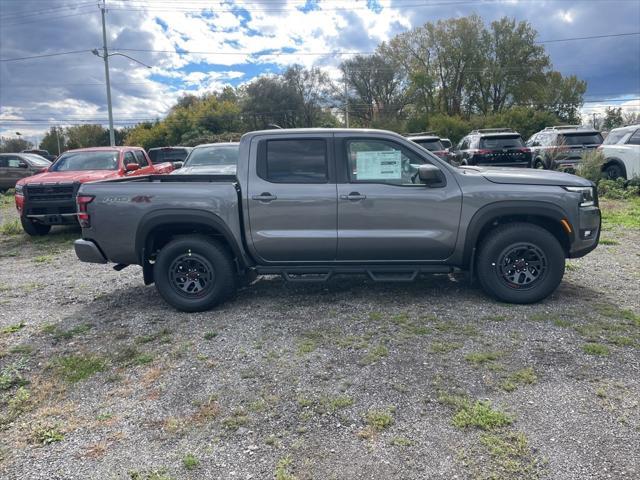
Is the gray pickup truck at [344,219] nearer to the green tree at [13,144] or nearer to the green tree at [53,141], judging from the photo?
the green tree at [13,144]

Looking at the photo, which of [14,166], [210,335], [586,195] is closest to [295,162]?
[210,335]

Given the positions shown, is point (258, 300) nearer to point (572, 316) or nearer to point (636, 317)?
point (572, 316)

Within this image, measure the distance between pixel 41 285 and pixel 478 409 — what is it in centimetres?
603

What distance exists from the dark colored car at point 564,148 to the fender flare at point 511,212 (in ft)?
34.8

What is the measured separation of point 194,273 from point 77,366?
1.51 metres

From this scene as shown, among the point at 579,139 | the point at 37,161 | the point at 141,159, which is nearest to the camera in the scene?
the point at 141,159

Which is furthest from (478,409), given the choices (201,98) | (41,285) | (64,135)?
(64,135)

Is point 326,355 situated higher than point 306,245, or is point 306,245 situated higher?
point 306,245

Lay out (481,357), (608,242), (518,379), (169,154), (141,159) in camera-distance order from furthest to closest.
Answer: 1. (169,154)
2. (141,159)
3. (608,242)
4. (481,357)
5. (518,379)

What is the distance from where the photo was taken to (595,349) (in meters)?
4.05

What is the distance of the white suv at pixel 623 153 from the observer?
1316 cm

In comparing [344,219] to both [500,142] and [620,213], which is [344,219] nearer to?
[620,213]

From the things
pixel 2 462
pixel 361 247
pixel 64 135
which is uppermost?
pixel 64 135

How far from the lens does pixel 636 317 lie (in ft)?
15.6
